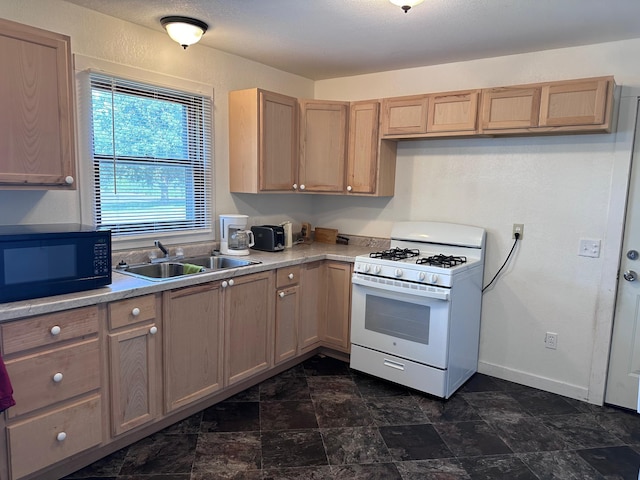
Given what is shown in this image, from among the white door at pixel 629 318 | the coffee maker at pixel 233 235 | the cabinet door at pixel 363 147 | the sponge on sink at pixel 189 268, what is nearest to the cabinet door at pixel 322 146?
the cabinet door at pixel 363 147

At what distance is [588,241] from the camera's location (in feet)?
9.70

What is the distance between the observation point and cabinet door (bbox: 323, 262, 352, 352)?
3.44 meters

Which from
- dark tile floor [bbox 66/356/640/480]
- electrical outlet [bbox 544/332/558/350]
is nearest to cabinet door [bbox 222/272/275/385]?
dark tile floor [bbox 66/356/640/480]

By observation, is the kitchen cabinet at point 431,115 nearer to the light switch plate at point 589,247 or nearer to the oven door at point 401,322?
the light switch plate at point 589,247

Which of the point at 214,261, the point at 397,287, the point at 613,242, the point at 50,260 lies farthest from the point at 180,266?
the point at 613,242

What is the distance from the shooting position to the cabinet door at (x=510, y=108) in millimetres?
2805

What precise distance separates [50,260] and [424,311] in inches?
85.9

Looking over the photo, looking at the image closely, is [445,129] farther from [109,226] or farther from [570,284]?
[109,226]

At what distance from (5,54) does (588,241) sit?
Answer: 11.3 feet

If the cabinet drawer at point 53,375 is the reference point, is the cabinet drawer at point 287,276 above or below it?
above

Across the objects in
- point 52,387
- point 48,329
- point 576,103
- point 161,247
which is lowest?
point 52,387

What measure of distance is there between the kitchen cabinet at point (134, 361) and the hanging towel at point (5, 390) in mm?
484

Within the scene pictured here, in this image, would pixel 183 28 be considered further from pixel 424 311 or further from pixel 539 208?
pixel 539 208

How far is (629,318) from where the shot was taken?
9.42 feet
